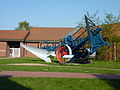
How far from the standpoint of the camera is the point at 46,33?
5172cm

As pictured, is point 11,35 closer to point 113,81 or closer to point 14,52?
point 14,52

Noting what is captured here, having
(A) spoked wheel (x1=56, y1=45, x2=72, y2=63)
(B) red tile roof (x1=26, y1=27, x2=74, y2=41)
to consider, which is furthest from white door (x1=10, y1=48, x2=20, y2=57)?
(A) spoked wheel (x1=56, y1=45, x2=72, y2=63)

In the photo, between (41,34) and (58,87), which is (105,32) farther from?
(58,87)

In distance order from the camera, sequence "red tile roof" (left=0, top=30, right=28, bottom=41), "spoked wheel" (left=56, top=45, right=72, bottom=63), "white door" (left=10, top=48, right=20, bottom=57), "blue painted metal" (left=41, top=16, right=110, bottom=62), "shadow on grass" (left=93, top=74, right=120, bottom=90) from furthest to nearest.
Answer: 1. "white door" (left=10, top=48, right=20, bottom=57)
2. "red tile roof" (left=0, top=30, right=28, bottom=41)
3. "spoked wheel" (left=56, top=45, right=72, bottom=63)
4. "blue painted metal" (left=41, top=16, right=110, bottom=62)
5. "shadow on grass" (left=93, top=74, right=120, bottom=90)

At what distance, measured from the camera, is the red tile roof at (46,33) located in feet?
159

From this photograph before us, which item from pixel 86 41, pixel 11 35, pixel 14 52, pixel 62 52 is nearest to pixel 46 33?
pixel 11 35

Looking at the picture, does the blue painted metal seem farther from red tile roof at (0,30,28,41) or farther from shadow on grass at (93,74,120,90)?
red tile roof at (0,30,28,41)

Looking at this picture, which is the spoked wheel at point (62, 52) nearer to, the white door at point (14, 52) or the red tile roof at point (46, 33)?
the red tile roof at point (46, 33)

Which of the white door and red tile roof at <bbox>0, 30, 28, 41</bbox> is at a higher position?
red tile roof at <bbox>0, 30, 28, 41</bbox>

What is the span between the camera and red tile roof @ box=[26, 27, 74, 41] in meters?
48.5

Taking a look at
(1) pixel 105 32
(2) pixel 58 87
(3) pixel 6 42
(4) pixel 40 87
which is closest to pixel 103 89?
(2) pixel 58 87

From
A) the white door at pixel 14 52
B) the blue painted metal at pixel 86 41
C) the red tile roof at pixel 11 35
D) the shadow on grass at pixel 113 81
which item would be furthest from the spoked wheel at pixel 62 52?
the white door at pixel 14 52

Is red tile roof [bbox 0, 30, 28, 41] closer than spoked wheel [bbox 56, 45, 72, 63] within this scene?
No

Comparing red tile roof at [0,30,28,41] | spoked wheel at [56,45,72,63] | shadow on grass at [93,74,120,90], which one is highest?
red tile roof at [0,30,28,41]
